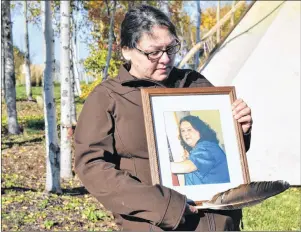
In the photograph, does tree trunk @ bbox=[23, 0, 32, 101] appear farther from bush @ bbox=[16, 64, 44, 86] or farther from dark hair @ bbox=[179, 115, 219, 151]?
dark hair @ bbox=[179, 115, 219, 151]

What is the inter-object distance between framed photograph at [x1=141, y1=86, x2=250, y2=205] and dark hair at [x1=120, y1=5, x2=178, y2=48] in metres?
0.21

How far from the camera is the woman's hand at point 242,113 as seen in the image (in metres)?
2.21

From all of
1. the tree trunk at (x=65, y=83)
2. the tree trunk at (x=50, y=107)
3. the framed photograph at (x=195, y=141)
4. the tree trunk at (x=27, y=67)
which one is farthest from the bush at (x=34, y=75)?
the framed photograph at (x=195, y=141)

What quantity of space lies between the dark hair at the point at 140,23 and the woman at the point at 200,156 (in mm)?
364

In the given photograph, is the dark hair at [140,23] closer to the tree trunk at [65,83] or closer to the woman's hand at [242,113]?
the woman's hand at [242,113]

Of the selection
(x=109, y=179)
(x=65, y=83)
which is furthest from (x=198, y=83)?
(x=65, y=83)

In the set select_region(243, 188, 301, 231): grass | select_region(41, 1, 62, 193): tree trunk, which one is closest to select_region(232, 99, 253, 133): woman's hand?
select_region(243, 188, 301, 231): grass

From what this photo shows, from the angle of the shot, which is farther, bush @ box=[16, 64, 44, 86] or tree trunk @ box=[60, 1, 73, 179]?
bush @ box=[16, 64, 44, 86]

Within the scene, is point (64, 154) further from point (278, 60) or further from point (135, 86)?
point (135, 86)

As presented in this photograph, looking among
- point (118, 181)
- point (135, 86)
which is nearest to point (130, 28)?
point (135, 86)

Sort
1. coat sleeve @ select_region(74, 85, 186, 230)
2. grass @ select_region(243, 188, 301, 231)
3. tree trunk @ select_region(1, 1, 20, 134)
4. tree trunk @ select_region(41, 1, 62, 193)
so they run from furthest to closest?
1. tree trunk @ select_region(1, 1, 20, 134)
2. tree trunk @ select_region(41, 1, 62, 193)
3. grass @ select_region(243, 188, 301, 231)
4. coat sleeve @ select_region(74, 85, 186, 230)

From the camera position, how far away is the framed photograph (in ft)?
6.91

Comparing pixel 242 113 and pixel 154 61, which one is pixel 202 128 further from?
pixel 154 61

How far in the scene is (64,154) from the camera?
959 centimetres
